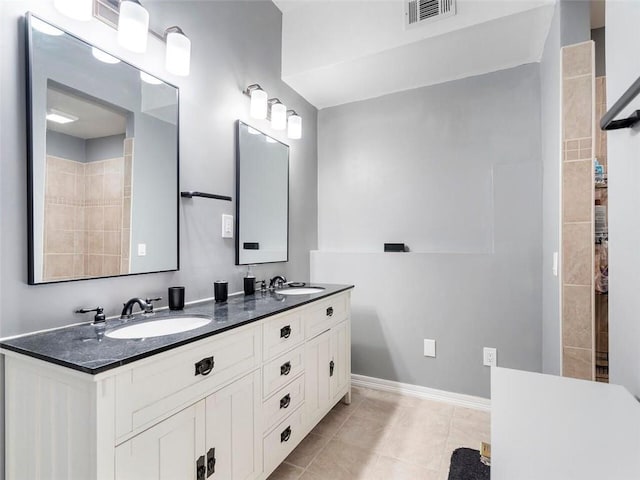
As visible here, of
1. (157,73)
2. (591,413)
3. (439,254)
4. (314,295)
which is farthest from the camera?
(439,254)

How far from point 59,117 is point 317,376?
5.39 feet

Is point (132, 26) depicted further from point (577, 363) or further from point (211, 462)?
point (577, 363)

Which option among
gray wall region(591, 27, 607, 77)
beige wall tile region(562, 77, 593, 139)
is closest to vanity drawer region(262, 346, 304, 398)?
beige wall tile region(562, 77, 593, 139)

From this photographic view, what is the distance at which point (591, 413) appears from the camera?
721mm

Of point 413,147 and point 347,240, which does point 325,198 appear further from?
point 413,147

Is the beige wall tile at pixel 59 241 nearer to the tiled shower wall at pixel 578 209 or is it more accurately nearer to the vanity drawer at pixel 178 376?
the vanity drawer at pixel 178 376

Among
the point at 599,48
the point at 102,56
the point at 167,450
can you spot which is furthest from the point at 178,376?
the point at 599,48

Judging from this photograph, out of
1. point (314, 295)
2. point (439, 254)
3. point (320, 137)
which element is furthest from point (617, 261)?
point (320, 137)

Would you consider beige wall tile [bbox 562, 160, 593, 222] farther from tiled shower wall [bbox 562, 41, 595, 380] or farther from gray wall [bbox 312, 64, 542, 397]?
gray wall [bbox 312, 64, 542, 397]

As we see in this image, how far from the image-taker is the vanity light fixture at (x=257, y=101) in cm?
201

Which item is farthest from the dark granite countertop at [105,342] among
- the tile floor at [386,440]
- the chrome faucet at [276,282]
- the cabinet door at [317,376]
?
the tile floor at [386,440]

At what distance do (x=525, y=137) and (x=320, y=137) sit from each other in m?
1.55

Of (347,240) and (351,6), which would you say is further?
(347,240)

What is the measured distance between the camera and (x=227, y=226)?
1.90m
